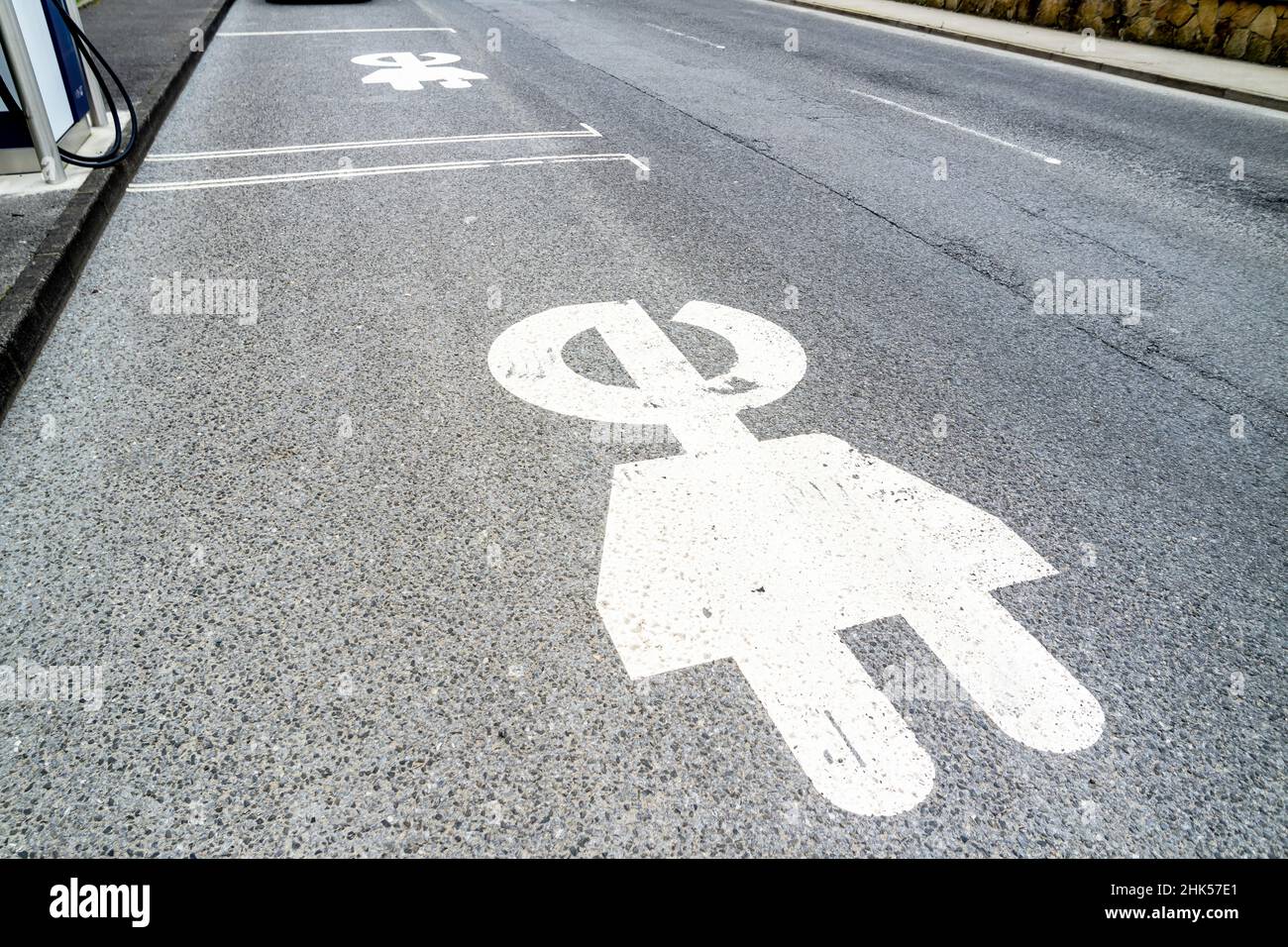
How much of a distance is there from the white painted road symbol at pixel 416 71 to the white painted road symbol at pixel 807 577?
7817 mm

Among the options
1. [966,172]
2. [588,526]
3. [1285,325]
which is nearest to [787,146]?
[966,172]

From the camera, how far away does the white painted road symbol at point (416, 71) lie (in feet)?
32.8

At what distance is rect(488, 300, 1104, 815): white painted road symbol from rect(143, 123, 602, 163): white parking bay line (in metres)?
4.75

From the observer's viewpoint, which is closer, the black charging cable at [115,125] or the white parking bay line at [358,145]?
the black charging cable at [115,125]

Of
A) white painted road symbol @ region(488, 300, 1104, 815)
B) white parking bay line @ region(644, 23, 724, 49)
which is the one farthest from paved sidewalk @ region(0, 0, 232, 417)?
white parking bay line @ region(644, 23, 724, 49)

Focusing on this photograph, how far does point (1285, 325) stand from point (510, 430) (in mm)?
4298

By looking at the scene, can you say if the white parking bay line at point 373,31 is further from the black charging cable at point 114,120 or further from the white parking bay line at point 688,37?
the black charging cable at point 114,120

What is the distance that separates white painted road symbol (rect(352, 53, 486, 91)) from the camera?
32.8ft

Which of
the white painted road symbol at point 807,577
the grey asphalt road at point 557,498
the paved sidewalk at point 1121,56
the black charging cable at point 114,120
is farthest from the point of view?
the paved sidewalk at point 1121,56

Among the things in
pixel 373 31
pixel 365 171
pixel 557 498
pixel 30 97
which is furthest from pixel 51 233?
pixel 373 31

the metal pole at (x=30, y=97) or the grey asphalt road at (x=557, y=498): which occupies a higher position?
the metal pole at (x=30, y=97)

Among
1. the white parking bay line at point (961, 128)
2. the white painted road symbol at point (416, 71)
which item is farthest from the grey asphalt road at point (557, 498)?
the white painted road symbol at point (416, 71)

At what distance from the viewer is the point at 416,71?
10.7 m

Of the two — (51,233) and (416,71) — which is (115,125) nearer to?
(51,233)
